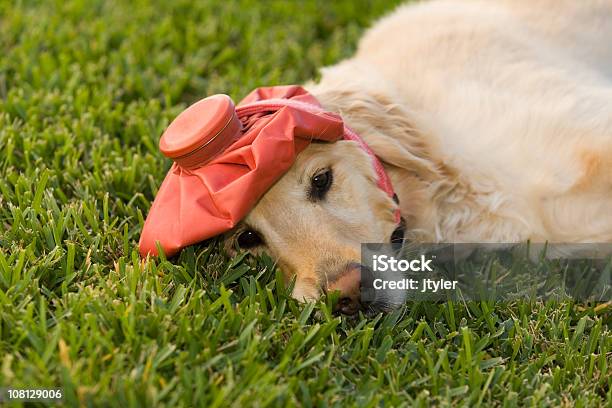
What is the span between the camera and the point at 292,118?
2.60m

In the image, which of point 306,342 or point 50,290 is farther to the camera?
point 50,290

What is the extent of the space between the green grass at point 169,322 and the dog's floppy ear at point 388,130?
1.93 feet

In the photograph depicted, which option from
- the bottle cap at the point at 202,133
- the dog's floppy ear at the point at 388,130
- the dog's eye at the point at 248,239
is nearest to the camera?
the bottle cap at the point at 202,133

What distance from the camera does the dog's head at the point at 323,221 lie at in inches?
101

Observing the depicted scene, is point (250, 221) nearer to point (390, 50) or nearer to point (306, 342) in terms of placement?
point (306, 342)

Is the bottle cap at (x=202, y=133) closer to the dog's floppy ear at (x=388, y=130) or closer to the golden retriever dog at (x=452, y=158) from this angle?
Result: the golden retriever dog at (x=452, y=158)

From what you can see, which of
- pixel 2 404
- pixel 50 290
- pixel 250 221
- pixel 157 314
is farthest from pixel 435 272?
pixel 2 404

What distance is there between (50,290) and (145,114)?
1450mm

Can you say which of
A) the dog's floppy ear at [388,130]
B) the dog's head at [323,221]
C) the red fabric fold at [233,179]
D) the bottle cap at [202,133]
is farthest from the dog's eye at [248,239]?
the dog's floppy ear at [388,130]

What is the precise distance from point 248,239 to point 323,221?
1.03 feet

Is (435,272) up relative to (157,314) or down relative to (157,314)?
down

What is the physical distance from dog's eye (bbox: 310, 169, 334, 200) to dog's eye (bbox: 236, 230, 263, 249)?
25 centimetres

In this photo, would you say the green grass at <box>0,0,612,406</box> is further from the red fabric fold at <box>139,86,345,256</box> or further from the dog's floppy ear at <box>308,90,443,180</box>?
the dog's floppy ear at <box>308,90,443,180</box>

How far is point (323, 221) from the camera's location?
2.65 metres
